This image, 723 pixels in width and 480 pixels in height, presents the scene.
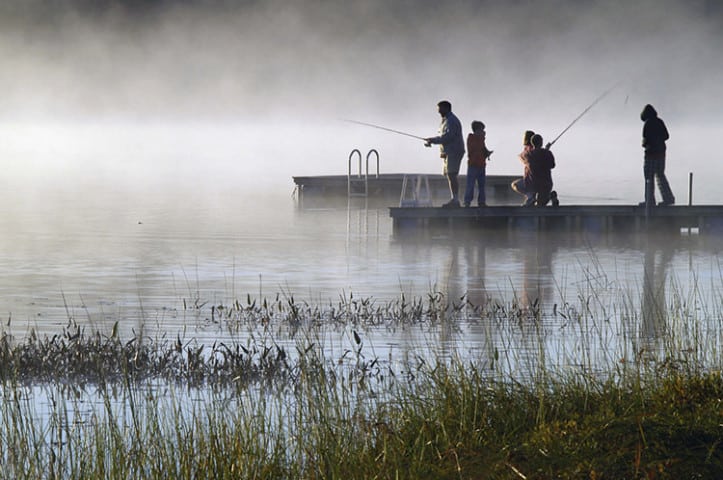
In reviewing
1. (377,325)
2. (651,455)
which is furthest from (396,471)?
(377,325)

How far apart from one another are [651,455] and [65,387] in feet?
15.3

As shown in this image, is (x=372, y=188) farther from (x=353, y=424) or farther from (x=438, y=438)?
(x=438, y=438)

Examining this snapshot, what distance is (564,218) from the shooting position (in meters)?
28.8

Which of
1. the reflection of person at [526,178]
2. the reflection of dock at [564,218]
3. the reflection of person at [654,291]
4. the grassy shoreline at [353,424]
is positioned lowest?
the grassy shoreline at [353,424]

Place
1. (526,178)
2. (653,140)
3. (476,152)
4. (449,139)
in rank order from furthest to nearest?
1. (526,178)
2. (653,140)
3. (476,152)
4. (449,139)

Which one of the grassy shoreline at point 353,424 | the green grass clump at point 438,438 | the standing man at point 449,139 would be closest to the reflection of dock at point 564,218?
the standing man at point 449,139

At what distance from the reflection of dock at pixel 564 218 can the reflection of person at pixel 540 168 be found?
356 millimetres

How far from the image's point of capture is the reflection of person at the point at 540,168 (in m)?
25.6

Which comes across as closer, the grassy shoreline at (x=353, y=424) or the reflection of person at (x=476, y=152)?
the grassy shoreline at (x=353, y=424)

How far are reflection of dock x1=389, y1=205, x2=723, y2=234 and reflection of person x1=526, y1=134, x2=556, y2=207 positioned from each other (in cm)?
36

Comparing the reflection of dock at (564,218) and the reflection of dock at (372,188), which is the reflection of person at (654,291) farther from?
the reflection of dock at (372,188)

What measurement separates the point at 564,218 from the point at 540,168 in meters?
2.62

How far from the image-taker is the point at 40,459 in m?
7.22

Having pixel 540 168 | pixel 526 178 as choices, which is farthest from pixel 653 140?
pixel 526 178
